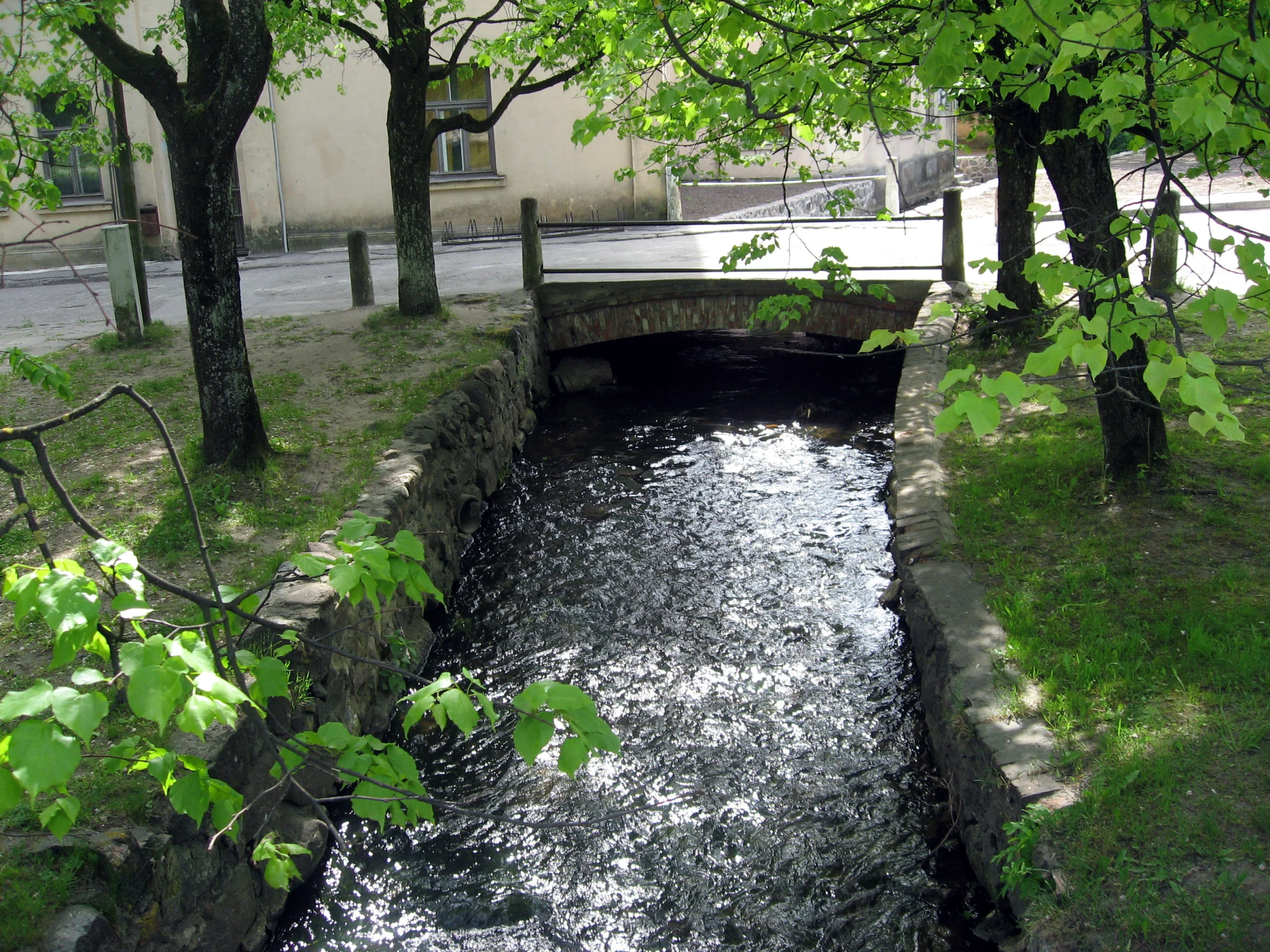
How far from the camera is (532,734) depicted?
215 cm

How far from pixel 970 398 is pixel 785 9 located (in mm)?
5081

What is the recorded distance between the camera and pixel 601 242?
16.6 meters

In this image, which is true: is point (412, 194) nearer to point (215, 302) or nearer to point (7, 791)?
point (215, 302)

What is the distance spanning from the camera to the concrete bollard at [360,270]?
11281mm

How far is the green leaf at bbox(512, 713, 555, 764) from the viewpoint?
2129mm

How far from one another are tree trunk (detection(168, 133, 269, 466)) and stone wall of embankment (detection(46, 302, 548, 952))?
0.91m

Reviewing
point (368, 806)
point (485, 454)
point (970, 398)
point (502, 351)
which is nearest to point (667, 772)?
point (368, 806)

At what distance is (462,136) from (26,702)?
19.0m

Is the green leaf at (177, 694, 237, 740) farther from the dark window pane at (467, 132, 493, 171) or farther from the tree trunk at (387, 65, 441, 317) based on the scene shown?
the dark window pane at (467, 132, 493, 171)

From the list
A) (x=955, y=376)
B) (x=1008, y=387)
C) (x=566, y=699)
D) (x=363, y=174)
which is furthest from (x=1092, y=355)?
(x=363, y=174)

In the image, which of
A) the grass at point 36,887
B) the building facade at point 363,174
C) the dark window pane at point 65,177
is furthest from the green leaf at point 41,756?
the dark window pane at point 65,177

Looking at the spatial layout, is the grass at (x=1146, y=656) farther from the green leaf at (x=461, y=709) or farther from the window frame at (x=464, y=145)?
the window frame at (x=464, y=145)

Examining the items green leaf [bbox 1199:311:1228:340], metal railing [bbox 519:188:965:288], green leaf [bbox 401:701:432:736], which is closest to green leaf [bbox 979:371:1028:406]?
green leaf [bbox 1199:311:1228:340]

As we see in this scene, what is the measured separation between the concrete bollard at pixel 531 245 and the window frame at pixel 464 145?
810cm
